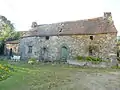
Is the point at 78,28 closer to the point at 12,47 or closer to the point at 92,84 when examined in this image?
the point at 12,47

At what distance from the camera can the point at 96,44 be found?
32594 mm

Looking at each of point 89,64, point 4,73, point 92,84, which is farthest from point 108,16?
point 4,73

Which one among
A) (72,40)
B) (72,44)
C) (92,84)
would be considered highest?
(72,40)

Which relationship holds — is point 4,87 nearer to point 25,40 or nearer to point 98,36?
point 98,36

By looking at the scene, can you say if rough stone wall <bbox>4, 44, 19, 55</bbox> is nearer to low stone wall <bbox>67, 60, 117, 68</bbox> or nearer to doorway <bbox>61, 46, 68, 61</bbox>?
doorway <bbox>61, 46, 68, 61</bbox>

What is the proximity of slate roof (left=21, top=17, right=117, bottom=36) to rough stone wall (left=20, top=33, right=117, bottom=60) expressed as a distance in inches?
31.1

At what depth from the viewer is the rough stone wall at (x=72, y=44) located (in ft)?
104

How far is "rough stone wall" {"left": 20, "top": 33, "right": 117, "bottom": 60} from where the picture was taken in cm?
3173

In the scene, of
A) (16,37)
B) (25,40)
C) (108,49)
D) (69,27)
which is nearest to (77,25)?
(69,27)

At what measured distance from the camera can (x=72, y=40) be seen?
35.0 metres

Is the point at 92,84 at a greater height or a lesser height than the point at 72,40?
lesser

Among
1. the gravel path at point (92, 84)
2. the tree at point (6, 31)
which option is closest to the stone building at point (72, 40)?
the tree at point (6, 31)

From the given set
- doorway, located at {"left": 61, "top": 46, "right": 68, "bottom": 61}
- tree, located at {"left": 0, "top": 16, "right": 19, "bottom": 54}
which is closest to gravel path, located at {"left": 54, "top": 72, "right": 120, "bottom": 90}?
doorway, located at {"left": 61, "top": 46, "right": 68, "bottom": 61}

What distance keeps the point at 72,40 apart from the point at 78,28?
250 centimetres
